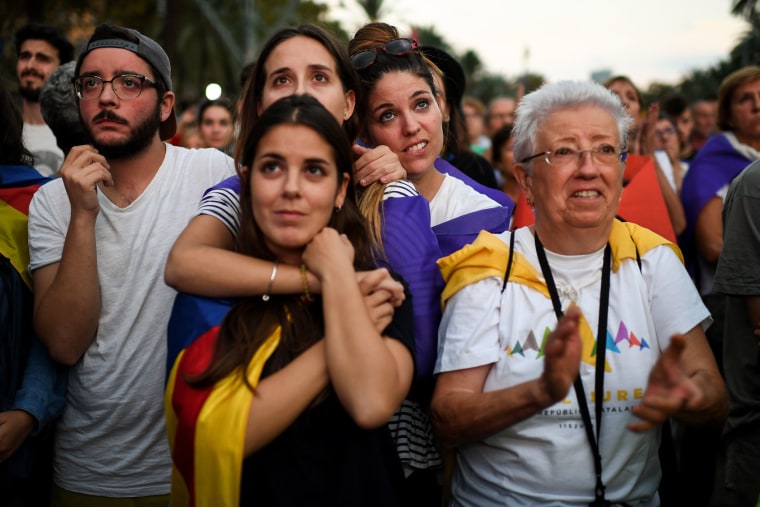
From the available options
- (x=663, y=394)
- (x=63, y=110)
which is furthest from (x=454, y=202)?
(x=63, y=110)

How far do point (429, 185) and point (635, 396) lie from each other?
1349 mm

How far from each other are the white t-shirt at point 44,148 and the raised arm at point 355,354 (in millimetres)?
3388

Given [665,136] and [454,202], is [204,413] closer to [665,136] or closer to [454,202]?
[454,202]

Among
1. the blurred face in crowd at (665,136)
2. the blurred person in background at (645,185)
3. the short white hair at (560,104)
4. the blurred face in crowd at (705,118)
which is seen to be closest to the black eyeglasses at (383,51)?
the short white hair at (560,104)

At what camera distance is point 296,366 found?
2.38 meters

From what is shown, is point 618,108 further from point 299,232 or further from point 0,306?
point 0,306

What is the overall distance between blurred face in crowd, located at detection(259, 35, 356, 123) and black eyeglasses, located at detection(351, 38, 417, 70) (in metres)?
0.33

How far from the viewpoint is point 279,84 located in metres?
3.00

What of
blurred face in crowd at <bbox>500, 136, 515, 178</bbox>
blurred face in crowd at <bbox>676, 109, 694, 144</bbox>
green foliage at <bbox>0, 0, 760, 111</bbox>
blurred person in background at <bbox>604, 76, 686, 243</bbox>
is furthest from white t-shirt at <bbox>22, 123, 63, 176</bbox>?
blurred face in crowd at <bbox>676, 109, 694, 144</bbox>

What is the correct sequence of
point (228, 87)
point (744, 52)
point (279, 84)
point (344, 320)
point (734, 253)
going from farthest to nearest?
point (228, 87), point (744, 52), point (734, 253), point (279, 84), point (344, 320)

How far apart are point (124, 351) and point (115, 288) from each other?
259 mm

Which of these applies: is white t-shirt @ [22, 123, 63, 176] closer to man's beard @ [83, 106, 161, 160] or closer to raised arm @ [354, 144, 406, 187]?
man's beard @ [83, 106, 161, 160]

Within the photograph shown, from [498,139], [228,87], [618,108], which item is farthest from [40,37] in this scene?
[228,87]

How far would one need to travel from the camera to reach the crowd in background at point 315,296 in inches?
95.0
